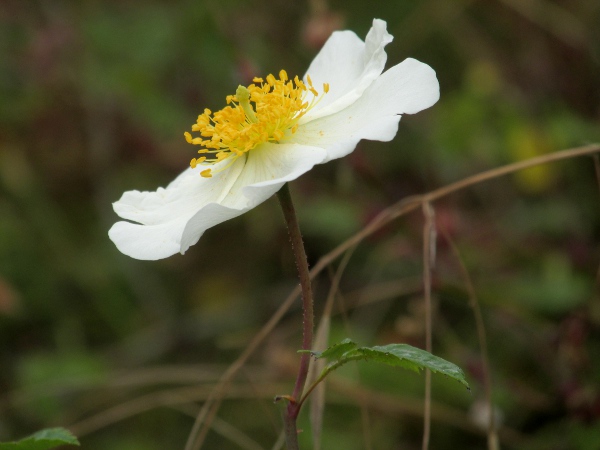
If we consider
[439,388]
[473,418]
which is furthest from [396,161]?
[473,418]

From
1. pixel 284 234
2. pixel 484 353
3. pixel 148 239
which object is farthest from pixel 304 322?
pixel 284 234

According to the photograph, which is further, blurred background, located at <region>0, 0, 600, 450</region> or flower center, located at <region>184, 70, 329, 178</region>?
blurred background, located at <region>0, 0, 600, 450</region>

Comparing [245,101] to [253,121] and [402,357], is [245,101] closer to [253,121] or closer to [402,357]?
[253,121]

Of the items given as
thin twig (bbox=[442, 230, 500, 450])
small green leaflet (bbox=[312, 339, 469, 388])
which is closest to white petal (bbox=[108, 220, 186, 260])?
small green leaflet (bbox=[312, 339, 469, 388])

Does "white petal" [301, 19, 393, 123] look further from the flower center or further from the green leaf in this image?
the green leaf

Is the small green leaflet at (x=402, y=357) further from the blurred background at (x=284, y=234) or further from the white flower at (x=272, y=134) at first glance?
the blurred background at (x=284, y=234)

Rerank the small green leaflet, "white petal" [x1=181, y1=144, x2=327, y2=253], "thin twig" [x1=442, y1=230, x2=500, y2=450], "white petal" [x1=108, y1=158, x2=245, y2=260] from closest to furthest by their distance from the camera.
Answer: the small green leaflet < "white petal" [x1=181, y1=144, x2=327, y2=253] < "white petal" [x1=108, y1=158, x2=245, y2=260] < "thin twig" [x1=442, y1=230, x2=500, y2=450]

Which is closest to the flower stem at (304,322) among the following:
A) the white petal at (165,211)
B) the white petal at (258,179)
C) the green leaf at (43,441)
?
the white petal at (258,179)
